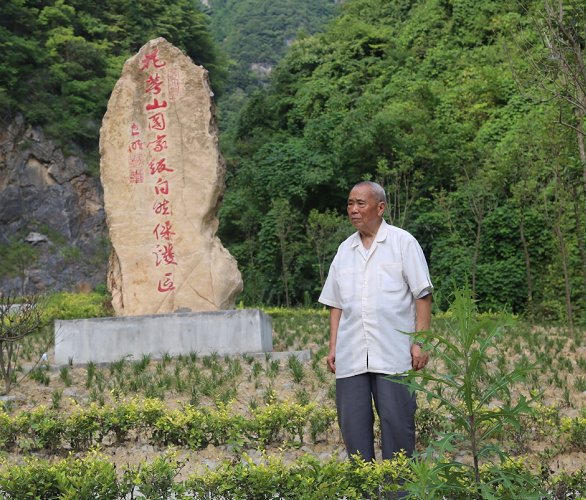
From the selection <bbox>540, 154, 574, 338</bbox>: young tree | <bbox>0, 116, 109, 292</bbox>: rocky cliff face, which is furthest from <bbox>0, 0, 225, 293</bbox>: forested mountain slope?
<bbox>540, 154, 574, 338</bbox>: young tree

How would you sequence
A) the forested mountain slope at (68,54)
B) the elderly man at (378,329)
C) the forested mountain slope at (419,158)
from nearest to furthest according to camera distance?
the elderly man at (378,329), the forested mountain slope at (419,158), the forested mountain slope at (68,54)

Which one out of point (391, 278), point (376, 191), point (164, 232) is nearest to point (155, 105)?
point (164, 232)

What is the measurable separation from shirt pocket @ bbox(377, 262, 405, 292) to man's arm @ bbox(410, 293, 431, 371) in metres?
0.13

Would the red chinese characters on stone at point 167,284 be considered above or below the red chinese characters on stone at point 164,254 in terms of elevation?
below

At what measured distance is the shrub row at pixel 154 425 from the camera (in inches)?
143

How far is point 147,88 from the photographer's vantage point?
729 cm

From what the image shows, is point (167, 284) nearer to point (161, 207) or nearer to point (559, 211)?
point (161, 207)

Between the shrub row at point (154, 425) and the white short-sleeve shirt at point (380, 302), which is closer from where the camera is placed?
the white short-sleeve shirt at point (380, 302)

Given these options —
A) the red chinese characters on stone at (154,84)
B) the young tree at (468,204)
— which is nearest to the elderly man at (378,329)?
the red chinese characters on stone at (154,84)

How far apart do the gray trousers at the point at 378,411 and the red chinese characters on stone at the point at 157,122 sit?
17.4ft

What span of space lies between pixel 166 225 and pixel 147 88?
6.02 ft

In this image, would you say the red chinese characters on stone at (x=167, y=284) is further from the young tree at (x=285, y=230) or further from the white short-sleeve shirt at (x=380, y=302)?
the young tree at (x=285, y=230)

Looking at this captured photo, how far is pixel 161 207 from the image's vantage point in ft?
23.2

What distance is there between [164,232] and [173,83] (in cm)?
195
